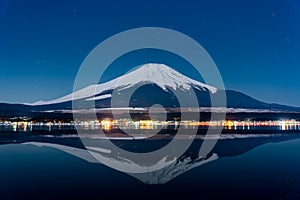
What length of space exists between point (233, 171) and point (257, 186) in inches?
89.6

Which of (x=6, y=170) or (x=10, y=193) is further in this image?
(x=6, y=170)

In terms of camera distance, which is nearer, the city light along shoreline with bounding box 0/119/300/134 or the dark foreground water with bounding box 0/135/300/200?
the dark foreground water with bounding box 0/135/300/200

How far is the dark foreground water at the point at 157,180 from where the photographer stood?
7672 millimetres

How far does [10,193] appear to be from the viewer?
7684 millimetres

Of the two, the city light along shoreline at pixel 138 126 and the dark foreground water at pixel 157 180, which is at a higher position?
the city light along shoreline at pixel 138 126

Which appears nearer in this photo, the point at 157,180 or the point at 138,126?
the point at 157,180

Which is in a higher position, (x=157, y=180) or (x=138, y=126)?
(x=138, y=126)

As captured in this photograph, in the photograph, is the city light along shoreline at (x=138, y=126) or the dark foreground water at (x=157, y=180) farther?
the city light along shoreline at (x=138, y=126)

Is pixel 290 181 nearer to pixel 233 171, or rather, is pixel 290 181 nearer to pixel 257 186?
pixel 257 186

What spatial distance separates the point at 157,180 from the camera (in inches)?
367

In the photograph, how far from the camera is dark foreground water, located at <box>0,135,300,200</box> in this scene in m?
7.67

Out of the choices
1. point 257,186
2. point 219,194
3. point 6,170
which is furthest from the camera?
point 6,170

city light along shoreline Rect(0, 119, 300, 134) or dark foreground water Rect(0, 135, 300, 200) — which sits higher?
city light along shoreline Rect(0, 119, 300, 134)

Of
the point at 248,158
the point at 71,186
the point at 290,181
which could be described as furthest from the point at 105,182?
the point at 248,158
